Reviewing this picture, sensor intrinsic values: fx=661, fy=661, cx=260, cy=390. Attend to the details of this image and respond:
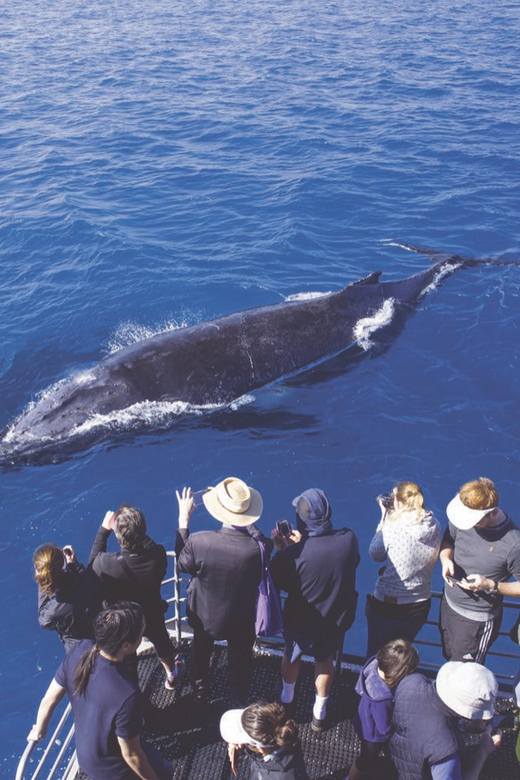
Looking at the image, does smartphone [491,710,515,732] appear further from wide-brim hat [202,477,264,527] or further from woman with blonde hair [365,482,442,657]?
wide-brim hat [202,477,264,527]

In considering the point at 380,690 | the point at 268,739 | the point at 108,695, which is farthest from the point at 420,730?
the point at 108,695

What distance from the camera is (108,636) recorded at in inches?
212

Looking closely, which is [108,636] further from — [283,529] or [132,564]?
[283,529]

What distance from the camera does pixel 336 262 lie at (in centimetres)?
2217

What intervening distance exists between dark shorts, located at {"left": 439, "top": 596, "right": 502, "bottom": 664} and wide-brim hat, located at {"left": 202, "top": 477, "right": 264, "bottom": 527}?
2.52 metres

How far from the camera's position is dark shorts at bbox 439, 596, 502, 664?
285 inches

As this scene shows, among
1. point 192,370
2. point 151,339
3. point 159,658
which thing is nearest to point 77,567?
point 159,658

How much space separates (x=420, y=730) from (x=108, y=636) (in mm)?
2694

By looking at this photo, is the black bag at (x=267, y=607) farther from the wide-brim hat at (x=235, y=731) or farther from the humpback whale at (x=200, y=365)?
the humpback whale at (x=200, y=365)

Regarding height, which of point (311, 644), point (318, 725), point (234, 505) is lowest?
point (318, 725)

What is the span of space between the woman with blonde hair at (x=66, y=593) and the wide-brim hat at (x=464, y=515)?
3734 mm

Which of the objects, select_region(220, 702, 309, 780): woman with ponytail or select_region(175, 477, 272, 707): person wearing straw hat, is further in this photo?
select_region(175, 477, 272, 707): person wearing straw hat

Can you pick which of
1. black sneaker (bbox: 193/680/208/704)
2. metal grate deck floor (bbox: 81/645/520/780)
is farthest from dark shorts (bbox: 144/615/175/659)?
metal grate deck floor (bbox: 81/645/520/780)

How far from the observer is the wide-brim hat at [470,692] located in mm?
5242
